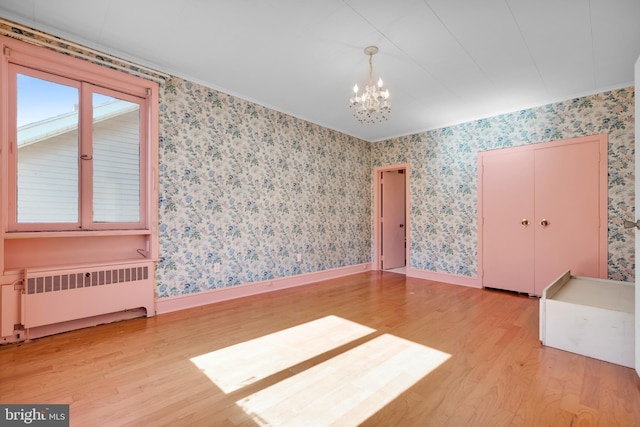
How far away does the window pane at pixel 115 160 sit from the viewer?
9.71ft

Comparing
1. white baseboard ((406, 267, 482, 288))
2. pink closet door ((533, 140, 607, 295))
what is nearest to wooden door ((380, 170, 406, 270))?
white baseboard ((406, 267, 482, 288))

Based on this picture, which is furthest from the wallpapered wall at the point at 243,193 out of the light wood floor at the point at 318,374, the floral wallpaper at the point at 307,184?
the light wood floor at the point at 318,374

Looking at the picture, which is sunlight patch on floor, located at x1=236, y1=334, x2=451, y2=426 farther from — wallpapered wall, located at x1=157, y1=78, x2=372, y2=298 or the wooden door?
the wooden door

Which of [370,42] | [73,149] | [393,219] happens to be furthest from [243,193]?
[393,219]

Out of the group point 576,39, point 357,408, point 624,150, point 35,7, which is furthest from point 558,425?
point 35,7

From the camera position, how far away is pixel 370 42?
267 cm

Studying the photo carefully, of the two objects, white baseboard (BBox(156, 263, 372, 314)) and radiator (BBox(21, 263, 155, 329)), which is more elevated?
radiator (BBox(21, 263, 155, 329))

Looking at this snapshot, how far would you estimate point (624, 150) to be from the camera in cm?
350

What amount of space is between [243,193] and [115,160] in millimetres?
1454

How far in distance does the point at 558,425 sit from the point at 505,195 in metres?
3.51

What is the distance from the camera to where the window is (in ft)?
8.43

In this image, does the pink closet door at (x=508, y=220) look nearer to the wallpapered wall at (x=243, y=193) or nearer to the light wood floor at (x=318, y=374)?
the light wood floor at (x=318, y=374)

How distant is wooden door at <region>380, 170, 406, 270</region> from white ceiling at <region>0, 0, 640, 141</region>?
2442mm

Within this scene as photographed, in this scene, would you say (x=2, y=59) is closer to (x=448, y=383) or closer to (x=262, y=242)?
(x=262, y=242)
